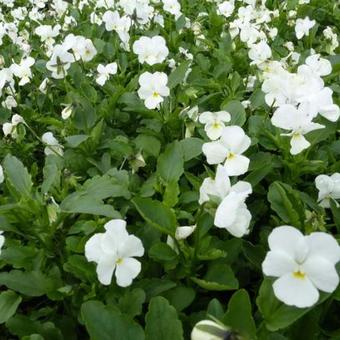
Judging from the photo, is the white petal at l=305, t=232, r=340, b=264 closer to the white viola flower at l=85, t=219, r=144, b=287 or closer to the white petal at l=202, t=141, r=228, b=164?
the white viola flower at l=85, t=219, r=144, b=287

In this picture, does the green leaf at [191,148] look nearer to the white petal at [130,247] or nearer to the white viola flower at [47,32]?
the white petal at [130,247]

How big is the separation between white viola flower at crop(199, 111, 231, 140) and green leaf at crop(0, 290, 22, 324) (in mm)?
753

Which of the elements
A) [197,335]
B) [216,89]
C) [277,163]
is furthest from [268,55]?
[197,335]

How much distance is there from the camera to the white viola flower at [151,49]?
2.34 metres

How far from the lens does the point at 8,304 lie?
55.2 inches

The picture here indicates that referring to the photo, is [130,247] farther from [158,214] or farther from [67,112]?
[67,112]

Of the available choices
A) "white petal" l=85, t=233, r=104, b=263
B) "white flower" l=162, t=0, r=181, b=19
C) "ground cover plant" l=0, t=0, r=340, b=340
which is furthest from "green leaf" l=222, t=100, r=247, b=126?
"white flower" l=162, t=0, r=181, b=19

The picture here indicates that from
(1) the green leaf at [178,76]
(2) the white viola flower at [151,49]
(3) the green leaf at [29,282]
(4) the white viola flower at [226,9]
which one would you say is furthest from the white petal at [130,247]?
(4) the white viola flower at [226,9]

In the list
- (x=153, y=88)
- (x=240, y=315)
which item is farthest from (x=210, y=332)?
(x=153, y=88)

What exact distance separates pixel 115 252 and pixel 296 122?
0.64 m

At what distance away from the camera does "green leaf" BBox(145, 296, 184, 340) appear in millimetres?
1146

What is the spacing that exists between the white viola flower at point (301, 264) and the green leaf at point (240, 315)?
101 millimetres

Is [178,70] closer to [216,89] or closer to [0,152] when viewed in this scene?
[216,89]

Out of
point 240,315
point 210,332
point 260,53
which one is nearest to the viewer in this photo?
point 210,332
